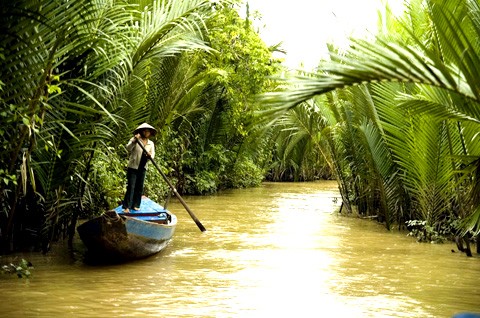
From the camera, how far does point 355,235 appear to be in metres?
11.5

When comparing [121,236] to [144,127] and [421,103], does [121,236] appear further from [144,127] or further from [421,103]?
[421,103]

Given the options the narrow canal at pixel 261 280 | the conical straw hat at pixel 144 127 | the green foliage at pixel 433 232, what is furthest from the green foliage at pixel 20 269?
the green foliage at pixel 433 232

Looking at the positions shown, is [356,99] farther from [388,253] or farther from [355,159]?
[388,253]

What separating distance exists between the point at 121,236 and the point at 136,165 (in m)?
2.04

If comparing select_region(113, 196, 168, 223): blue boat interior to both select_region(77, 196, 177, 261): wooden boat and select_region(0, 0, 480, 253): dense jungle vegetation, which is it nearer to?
select_region(0, 0, 480, 253): dense jungle vegetation

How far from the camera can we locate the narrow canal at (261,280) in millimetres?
A: 6082

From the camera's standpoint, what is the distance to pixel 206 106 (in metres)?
18.5

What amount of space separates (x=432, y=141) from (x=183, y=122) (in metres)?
8.97

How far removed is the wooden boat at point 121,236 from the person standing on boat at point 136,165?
963mm

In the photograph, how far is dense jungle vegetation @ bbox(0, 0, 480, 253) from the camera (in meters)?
4.13

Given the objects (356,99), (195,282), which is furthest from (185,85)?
(195,282)

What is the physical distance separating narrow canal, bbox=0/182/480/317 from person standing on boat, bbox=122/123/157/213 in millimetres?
818

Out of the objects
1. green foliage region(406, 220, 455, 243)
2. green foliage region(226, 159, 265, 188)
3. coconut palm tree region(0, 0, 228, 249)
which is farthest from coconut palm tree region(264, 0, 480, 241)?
green foliage region(226, 159, 265, 188)

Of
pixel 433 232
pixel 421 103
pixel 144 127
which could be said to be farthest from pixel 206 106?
pixel 421 103
